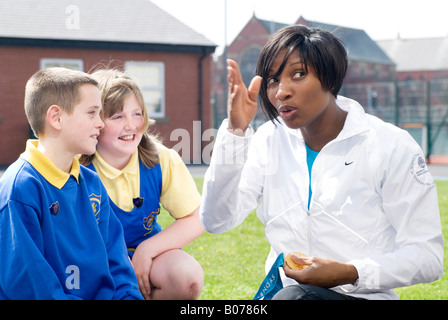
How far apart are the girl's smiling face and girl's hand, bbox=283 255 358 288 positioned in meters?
1.04

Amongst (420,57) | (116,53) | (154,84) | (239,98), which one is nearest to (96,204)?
(239,98)

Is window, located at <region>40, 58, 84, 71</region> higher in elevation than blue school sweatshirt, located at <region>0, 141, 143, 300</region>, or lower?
lower

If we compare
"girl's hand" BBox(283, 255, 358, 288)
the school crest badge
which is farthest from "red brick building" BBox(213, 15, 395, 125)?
"girl's hand" BBox(283, 255, 358, 288)

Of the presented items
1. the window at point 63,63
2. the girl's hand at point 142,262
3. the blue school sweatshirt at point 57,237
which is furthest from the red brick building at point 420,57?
the blue school sweatshirt at point 57,237

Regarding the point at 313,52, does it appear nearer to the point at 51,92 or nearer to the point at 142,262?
the point at 51,92

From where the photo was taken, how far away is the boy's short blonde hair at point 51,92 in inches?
90.5

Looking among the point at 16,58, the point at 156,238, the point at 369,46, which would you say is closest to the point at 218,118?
the point at 16,58

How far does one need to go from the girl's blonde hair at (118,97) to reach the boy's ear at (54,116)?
13.4 inches

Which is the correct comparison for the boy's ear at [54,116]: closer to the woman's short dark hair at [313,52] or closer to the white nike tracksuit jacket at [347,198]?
the white nike tracksuit jacket at [347,198]

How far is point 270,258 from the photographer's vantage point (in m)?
2.34

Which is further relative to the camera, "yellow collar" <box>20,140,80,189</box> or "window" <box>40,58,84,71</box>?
"window" <box>40,58,84,71</box>

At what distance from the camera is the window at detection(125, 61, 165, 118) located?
1755 cm

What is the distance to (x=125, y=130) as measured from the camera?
2658 mm

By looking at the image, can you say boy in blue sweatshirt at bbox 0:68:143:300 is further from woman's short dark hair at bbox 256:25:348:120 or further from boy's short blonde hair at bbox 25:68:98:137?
woman's short dark hair at bbox 256:25:348:120
